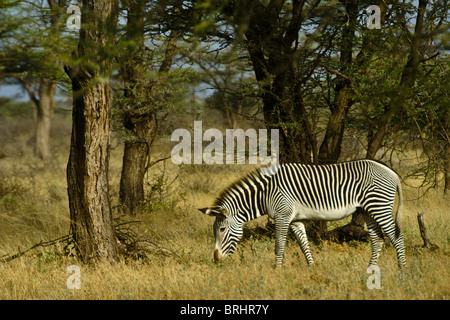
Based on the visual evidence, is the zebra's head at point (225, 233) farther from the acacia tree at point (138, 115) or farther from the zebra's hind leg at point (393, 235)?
the acacia tree at point (138, 115)

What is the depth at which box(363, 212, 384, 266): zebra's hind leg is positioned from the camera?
19.8 ft

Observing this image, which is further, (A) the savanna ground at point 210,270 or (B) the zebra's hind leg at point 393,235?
(B) the zebra's hind leg at point 393,235

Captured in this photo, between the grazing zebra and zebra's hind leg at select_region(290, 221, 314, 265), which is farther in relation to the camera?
zebra's hind leg at select_region(290, 221, 314, 265)

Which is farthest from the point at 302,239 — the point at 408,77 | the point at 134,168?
the point at 134,168

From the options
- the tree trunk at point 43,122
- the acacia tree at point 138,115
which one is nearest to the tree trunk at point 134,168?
the acacia tree at point 138,115

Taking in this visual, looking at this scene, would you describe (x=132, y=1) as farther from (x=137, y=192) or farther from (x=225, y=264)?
(x=225, y=264)

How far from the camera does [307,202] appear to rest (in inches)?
245

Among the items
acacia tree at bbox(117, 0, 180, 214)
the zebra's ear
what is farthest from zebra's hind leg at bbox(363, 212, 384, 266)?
acacia tree at bbox(117, 0, 180, 214)

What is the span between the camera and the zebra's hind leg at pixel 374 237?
237 inches

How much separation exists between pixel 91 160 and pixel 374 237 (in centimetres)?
379

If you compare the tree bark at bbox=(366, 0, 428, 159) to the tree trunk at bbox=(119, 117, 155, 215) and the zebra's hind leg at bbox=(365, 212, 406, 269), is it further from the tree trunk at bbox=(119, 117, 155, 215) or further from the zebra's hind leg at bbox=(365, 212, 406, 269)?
the tree trunk at bbox=(119, 117, 155, 215)

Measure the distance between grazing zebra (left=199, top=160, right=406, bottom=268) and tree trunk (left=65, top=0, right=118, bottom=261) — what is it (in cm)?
162

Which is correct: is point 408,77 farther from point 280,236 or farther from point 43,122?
point 43,122

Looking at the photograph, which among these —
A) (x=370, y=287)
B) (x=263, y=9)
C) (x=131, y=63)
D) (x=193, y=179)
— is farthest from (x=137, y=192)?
(x=370, y=287)
